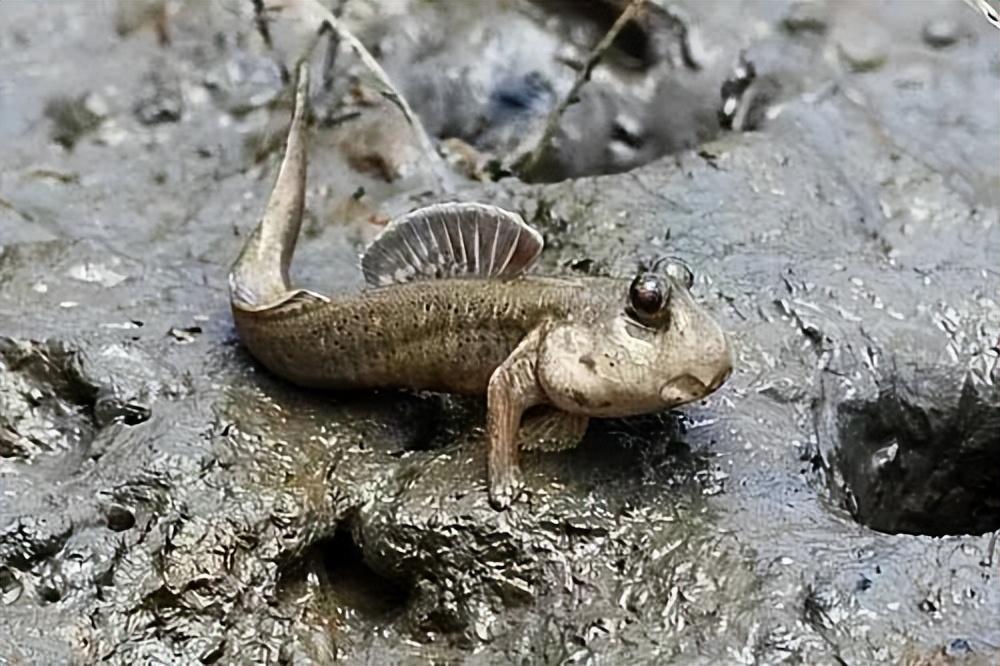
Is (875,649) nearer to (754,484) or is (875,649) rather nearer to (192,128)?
(754,484)

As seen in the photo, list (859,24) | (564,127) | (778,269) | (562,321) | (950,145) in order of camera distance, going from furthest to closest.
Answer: (859,24) → (564,127) → (950,145) → (778,269) → (562,321)

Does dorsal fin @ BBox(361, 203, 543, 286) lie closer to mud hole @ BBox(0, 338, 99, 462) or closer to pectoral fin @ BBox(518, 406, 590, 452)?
pectoral fin @ BBox(518, 406, 590, 452)

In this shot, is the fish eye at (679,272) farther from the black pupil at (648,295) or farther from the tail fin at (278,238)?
the tail fin at (278,238)

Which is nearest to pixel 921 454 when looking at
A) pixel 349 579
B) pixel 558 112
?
pixel 349 579

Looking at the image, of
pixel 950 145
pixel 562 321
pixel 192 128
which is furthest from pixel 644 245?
pixel 192 128

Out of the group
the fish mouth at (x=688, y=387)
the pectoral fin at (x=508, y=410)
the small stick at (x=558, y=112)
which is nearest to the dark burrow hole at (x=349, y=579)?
the pectoral fin at (x=508, y=410)

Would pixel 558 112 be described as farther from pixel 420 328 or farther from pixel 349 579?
pixel 349 579
